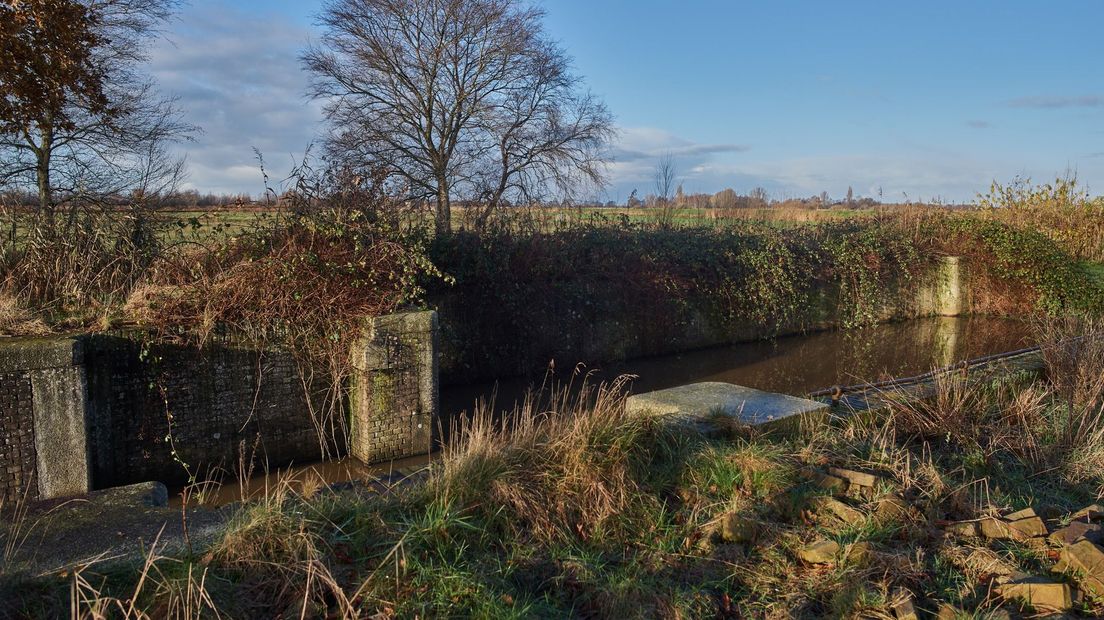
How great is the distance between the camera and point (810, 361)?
12.7 m

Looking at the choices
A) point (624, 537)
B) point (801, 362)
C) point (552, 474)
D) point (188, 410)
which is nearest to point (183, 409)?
point (188, 410)

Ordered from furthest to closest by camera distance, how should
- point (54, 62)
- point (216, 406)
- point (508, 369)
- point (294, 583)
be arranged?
point (508, 369) < point (54, 62) < point (216, 406) < point (294, 583)

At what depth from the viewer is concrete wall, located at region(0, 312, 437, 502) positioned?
5.73 meters

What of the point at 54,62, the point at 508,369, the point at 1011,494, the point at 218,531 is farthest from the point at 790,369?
the point at 54,62

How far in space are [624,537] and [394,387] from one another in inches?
154

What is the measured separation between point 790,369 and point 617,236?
11.9ft

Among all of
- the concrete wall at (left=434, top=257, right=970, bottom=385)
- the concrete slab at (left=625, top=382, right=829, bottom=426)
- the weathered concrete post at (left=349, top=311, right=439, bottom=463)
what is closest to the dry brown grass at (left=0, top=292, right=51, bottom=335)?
the weathered concrete post at (left=349, top=311, right=439, bottom=463)

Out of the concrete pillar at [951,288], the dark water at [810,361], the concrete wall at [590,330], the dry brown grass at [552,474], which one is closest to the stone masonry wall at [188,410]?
the dark water at [810,361]

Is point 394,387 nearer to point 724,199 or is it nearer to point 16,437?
point 16,437

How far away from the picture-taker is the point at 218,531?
370 cm

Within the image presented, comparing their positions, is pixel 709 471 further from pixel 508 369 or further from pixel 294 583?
pixel 508 369

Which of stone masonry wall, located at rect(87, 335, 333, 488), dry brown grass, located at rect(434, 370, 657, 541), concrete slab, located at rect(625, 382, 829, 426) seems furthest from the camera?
stone masonry wall, located at rect(87, 335, 333, 488)

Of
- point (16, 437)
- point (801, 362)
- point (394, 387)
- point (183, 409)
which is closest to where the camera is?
point (16, 437)

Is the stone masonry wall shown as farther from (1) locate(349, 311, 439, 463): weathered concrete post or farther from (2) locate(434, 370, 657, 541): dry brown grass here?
(2) locate(434, 370, 657, 541): dry brown grass
